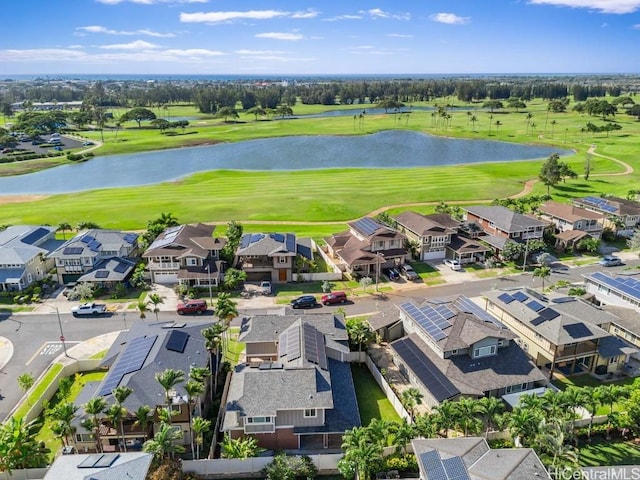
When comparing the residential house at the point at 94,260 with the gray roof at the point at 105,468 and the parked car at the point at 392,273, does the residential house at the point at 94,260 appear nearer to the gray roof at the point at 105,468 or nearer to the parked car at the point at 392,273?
the gray roof at the point at 105,468

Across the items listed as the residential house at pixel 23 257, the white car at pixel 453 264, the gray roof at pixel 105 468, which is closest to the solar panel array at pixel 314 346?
the gray roof at pixel 105 468

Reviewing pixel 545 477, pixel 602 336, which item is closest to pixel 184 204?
pixel 602 336

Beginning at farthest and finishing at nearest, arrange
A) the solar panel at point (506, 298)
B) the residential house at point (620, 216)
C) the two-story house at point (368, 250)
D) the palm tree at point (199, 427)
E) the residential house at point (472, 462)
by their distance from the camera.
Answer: the residential house at point (620, 216) < the two-story house at point (368, 250) < the solar panel at point (506, 298) < the palm tree at point (199, 427) < the residential house at point (472, 462)

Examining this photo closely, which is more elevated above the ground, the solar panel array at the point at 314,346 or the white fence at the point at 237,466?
the solar panel array at the point at 314,346

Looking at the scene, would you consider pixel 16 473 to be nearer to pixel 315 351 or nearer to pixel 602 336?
pixel 315 351

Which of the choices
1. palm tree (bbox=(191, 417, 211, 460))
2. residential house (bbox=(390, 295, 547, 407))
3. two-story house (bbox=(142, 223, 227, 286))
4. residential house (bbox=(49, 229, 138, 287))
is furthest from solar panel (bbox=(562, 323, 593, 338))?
residential house (bbox=(49, 229, 138, 287))

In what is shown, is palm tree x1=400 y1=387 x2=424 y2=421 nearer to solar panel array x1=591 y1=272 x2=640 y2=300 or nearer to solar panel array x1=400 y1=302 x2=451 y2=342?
solar panel array x1=400 y1=302 x2=451 y2=342
